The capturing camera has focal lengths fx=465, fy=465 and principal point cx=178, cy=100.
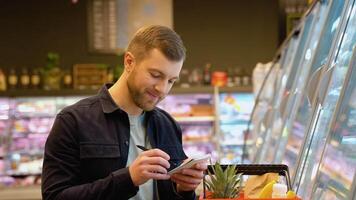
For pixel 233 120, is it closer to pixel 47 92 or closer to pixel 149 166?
pixel 47 92

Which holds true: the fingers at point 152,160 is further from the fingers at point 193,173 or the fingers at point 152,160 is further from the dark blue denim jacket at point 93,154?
the fingers at point 193,173

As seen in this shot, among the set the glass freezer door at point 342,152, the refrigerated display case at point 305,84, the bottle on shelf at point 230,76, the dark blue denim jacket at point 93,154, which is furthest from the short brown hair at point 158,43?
the bottle on shelf at point 230,76

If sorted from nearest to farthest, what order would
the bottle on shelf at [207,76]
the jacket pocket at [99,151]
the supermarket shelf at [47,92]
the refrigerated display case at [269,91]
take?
the jacket pocket at [99,151], the refrigerated display case at [269,91], the supermarket shelf at [47,92], the bottle on shelf at [207,76]

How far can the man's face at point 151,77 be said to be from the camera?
180 centimetres

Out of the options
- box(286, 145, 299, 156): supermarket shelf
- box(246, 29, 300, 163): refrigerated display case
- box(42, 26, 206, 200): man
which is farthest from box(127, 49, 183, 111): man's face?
box(246, 29, 300, 163): refrigerated display case

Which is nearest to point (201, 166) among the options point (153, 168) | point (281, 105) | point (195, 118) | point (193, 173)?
point (193, 173)

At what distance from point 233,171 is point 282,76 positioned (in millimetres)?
3512

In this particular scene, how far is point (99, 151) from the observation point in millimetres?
1796

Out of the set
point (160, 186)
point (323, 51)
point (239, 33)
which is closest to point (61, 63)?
point (239, 33)

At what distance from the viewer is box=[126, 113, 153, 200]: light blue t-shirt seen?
6.22ft

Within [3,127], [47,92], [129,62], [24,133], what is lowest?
[24,133]

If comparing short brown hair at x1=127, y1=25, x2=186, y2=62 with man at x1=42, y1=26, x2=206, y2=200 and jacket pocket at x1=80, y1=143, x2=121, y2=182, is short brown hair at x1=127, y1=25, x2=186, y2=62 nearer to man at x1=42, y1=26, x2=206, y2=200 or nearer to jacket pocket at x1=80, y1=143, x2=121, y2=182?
man at x1=42, y1=26, x2=206, y2=200

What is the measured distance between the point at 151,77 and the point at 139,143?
31cm

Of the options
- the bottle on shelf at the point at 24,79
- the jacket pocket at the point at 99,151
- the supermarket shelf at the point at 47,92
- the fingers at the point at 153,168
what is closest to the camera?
the fingers at the point at 153,168
